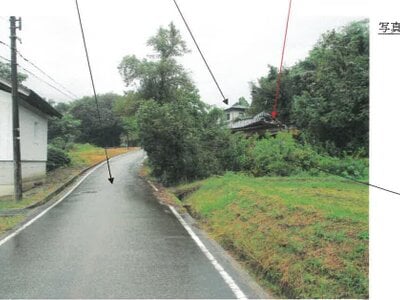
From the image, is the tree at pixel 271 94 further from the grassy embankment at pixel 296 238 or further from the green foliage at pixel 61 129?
the grassy embankment at pixel 296 238

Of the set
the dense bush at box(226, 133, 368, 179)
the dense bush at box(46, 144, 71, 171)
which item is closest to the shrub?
the dense bush at box(226, 133, 368, 179)

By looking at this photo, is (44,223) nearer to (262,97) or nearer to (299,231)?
(299,231)

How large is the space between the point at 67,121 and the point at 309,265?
39599 mm

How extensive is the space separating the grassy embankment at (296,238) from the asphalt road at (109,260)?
21.2 inches

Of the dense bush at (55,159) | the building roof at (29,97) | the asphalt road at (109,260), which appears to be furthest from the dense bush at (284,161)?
the dense bush at (55,159)

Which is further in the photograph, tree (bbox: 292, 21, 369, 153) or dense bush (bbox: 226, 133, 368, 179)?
tree (bbox: 292, 21, 369, 153)

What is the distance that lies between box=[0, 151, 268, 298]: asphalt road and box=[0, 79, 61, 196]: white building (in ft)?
23.7

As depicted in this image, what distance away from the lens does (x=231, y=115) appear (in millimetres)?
69125

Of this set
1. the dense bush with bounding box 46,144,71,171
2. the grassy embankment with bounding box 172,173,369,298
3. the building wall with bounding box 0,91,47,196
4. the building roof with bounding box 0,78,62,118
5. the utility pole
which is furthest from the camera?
the dense bush with bounding box 46,144,71,171

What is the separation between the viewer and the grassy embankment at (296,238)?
583 centimetres

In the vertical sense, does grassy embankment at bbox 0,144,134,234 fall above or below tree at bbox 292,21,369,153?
below

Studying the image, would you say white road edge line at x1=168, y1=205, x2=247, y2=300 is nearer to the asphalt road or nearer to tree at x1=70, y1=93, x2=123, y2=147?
the asphalt road

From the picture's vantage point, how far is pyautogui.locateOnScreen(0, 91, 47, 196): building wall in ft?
62.0

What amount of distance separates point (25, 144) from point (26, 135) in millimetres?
474
